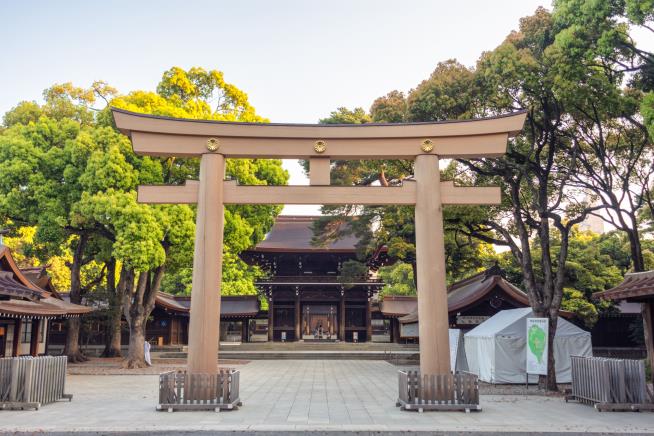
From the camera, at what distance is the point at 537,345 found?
14016 millimetres

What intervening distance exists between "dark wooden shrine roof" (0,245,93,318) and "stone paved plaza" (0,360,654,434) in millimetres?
3087

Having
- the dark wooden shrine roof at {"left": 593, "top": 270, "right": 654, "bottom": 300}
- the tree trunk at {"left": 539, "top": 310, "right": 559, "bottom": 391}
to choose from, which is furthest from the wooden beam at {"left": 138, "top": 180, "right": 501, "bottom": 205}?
the tree trunk at {"left": 539, "top": 310, "right": 559, "bottom": 391}

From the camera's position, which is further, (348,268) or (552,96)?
(348,268)

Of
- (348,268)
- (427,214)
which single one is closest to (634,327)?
(348,268)

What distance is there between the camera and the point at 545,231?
15.2 metres

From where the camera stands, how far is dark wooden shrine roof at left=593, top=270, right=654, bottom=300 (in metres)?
11.3

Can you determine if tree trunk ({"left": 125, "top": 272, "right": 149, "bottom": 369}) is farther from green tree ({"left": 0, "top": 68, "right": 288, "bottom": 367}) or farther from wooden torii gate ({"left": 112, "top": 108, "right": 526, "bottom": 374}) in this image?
wooden torii gate ({"left": 112, "top": 108, "right": 526, "bottom": 374})

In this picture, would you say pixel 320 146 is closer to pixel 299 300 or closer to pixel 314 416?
pixel 314 416

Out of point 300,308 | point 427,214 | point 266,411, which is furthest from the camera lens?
point 300,308

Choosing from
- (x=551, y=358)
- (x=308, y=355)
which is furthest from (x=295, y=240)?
(x=551, y=358)

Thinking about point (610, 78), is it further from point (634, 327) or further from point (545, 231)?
point (634, 327)

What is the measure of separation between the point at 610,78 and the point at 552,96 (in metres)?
1.83

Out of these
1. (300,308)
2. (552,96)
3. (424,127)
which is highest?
(552,96)

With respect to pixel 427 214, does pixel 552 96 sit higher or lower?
higher
